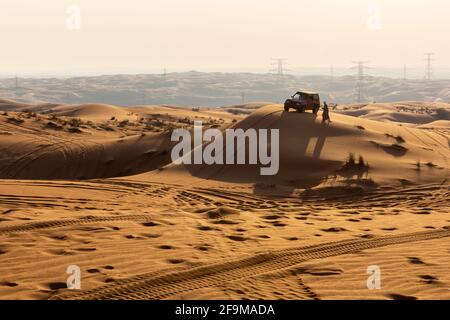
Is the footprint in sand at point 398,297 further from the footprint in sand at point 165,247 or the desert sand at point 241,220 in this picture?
the footprint in sand at point 165,247

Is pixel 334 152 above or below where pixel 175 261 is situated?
above

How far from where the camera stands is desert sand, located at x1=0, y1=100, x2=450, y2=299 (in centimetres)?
702

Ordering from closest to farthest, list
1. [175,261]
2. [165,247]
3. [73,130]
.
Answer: [175,261]
[165,247]
[73,130]

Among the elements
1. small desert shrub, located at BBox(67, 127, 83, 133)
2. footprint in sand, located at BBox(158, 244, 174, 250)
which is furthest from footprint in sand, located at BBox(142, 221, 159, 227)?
small desert shrub, located at BBox(67, 127, 83, 133)

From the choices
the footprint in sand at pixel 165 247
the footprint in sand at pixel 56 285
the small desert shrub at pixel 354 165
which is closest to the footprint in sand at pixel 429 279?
the footprint in sand at pixel 165 247

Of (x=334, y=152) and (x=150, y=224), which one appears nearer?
(x=150, y=224)

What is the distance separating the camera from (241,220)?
10906mm

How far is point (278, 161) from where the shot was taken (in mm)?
18000

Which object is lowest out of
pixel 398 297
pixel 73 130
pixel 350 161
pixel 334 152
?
pixel 398 297

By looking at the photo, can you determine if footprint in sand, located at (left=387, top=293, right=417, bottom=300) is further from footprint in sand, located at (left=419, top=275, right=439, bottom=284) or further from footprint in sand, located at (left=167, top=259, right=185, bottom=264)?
footprint in sand, located at (left=167, top=259, right=185, bottom=264)

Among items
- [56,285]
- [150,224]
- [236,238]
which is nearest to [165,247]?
[236,238]

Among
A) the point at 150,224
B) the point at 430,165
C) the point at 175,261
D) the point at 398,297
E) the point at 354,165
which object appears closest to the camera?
the point at 398,297

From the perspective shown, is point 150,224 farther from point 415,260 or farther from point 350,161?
point 350,161
